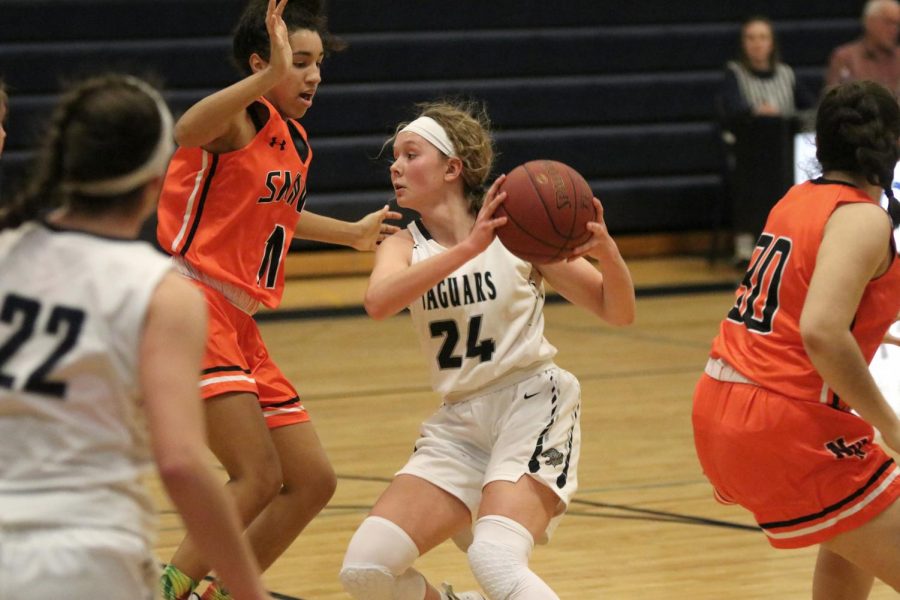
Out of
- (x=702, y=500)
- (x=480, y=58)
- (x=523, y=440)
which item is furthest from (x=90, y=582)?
(x=480, y=58)

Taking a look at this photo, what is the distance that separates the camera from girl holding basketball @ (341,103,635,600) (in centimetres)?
340

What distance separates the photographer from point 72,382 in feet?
6.82

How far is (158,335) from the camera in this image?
2.06m

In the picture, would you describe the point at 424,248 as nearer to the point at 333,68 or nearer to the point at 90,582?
the point at 90,582

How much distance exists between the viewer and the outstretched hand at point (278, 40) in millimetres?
3623

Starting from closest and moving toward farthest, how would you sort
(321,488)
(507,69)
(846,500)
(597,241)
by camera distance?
(846,500), (597,241), (321,488), (507,69)

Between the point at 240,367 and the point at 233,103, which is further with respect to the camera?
the point at 240,367

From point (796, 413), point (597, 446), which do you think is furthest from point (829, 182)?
point (597, 446)

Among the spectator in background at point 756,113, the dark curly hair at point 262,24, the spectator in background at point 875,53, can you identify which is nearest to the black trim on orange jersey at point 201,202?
the dark curly hair at point 262,24

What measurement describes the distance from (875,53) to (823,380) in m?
8.28

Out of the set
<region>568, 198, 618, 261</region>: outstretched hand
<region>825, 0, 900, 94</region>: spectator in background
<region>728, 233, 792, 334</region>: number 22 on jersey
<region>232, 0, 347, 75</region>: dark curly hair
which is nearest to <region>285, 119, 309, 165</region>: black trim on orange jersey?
<region>232, 0, 347, 75</region>: dark curly hair

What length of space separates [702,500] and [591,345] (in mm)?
3446

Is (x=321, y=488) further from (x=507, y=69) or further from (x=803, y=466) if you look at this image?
(x=507, y=69)

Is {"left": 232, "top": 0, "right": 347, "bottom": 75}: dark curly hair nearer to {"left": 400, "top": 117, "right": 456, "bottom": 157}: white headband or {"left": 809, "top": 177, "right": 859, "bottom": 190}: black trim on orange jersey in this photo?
{"left": 400, "top": 117, "right": 456, "bottom": 157}: white headband
